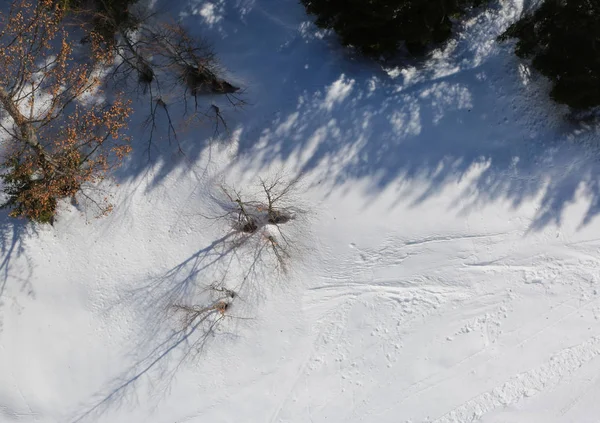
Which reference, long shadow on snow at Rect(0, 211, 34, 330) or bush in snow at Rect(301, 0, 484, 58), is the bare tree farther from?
long shadow on snow at Rect(0, 211, 34, 330)

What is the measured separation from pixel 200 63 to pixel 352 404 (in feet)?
40.5

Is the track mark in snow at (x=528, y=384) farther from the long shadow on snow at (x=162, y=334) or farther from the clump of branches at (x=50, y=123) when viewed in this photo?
the clump of branches at (x=50, y=123)

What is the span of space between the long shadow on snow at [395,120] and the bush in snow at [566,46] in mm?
1045

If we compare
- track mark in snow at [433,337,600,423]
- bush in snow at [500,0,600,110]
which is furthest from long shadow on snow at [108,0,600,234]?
track mark in snow at [433,337,600,423]

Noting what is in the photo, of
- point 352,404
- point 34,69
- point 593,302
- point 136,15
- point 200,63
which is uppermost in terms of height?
point 136,15

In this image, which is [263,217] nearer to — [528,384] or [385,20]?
[385,20]

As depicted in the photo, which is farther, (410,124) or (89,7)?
(410,124)

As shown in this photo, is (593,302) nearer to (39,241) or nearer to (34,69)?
(39,241)

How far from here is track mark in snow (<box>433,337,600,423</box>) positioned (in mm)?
15812

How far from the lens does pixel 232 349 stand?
623 inches

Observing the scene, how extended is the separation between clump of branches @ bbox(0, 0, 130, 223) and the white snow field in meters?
1.00

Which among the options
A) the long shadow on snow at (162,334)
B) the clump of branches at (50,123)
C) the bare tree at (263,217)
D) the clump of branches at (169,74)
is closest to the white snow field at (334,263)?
the long shadow on snow at (162,334)

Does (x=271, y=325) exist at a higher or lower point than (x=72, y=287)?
lower

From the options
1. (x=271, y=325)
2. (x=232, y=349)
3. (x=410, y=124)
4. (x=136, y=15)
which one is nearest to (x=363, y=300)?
(x=271, y=325)
